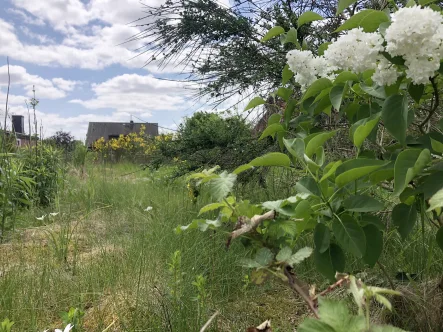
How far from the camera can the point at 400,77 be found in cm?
91

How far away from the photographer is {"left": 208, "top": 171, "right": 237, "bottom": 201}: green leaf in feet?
2.51

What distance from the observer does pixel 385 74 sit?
883 mm

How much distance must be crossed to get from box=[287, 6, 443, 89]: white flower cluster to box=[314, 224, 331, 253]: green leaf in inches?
13.5

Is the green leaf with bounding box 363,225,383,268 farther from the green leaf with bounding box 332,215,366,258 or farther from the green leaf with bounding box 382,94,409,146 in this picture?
the green leaf with bounding box 382,94,409,146

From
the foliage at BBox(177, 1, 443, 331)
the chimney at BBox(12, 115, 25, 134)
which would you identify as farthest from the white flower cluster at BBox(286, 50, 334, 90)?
the chimney at BBox(12, 115, 25, 134)

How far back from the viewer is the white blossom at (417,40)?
0.77 m

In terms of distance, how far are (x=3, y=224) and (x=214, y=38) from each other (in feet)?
6.78

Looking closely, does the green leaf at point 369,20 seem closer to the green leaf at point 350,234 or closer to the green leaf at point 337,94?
the green leaf at point 337,94

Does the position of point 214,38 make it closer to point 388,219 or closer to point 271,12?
point 271,12

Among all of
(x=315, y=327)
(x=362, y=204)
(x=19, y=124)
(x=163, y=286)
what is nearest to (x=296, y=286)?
(x=315, y=327)

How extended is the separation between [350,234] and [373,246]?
137 millimetres

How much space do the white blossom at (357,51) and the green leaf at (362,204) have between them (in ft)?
0.99

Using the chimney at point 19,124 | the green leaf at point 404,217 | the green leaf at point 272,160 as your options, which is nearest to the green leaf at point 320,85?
the green leaf at point 272,160

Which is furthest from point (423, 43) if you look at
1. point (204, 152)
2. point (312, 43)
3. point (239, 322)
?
point (204, 152)
